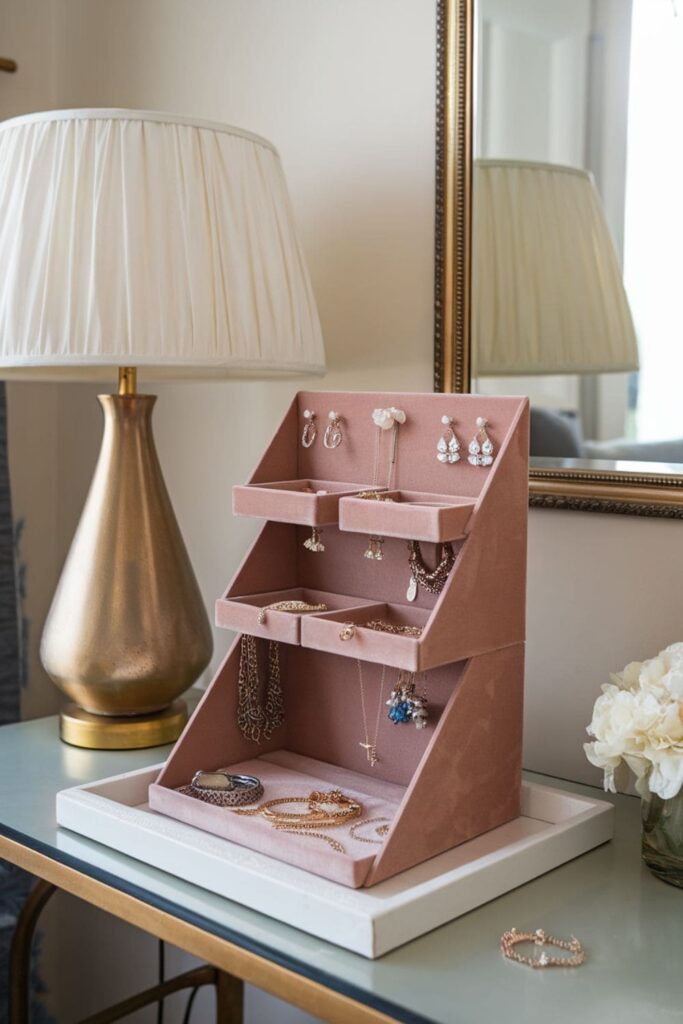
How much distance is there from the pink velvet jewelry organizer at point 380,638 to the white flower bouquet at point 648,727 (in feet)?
0.29

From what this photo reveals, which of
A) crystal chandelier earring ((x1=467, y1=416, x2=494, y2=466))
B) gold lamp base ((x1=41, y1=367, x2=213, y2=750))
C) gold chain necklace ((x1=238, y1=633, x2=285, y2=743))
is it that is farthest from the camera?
gold lamp base ((x1=41, y1=367, x2=213, y2=750))

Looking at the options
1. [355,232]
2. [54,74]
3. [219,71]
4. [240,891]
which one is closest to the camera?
[240,891]

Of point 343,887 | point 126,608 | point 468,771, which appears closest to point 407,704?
point 468,771

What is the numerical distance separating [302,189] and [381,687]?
650 mm

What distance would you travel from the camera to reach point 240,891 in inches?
32.4

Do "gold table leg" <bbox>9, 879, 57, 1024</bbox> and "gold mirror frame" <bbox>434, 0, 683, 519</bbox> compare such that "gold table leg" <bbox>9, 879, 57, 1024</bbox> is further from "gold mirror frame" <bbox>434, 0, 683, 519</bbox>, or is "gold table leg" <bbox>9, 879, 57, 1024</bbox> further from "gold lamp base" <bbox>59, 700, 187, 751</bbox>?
"gold mirror frame" <bbox>434, 0, 683, 519</bbox>

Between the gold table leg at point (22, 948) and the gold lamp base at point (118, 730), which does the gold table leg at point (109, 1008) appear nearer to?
the gold table leg at point (22, 948)

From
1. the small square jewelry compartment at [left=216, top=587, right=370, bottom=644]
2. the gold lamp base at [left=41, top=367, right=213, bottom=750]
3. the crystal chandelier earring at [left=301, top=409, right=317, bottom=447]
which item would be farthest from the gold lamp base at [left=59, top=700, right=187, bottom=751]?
the crystal chandelier earring at [left=301, top=409, right=317, bottom=447]

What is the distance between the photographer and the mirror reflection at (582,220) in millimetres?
1027

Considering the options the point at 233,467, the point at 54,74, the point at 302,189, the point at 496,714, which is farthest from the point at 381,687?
the point at 54,74

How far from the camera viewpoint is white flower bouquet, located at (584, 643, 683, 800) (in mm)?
828

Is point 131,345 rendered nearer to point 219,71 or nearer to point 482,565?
point 482,565

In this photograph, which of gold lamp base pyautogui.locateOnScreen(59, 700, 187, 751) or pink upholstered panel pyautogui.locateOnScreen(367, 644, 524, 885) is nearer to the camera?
pink upholstered panel pyautogui.locateOnScreen(367, 644, 524, 885)

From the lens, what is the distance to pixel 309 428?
42.0 inches
